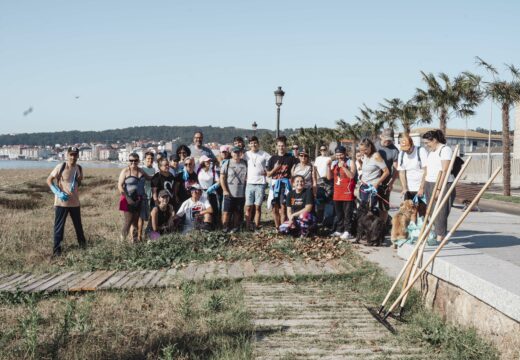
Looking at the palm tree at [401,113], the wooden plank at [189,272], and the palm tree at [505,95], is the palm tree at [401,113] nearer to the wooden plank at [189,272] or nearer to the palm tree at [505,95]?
the palm tree at [505,95]

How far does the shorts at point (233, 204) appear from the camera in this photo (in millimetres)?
9414

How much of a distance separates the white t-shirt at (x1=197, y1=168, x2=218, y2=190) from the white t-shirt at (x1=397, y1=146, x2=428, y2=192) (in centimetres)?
371

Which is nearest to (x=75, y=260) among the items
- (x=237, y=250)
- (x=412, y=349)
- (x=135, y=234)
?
(x=135, y=234)

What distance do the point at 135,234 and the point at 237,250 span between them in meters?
2.18

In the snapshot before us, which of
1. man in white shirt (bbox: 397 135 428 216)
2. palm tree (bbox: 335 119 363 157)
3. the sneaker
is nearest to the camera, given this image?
man in white shirt (bbox: 397 135 428 216)

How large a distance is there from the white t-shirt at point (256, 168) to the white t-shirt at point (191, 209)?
0.95 metres

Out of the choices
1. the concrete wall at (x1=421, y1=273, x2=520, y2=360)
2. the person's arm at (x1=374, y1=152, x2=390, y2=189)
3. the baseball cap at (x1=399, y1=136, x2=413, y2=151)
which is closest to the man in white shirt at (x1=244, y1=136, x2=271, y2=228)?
the person's arm at (x1=374, y1=152, x2=390, y2=189)

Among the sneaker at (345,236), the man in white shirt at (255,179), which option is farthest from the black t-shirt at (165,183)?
the sneaker at (345,236)

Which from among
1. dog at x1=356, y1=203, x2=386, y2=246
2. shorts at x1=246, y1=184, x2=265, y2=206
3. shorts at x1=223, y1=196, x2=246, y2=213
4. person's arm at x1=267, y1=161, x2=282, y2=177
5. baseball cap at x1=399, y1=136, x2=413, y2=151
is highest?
baseball cap at x1=399, y1=136, x2=413, y2=151

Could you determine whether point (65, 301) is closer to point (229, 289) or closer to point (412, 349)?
point (229, 289)

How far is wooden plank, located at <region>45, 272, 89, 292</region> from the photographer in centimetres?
584

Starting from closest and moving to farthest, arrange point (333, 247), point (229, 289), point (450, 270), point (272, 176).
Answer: point (450, 270) < point (229, 289) < point (333, 247) < point (272, 176)

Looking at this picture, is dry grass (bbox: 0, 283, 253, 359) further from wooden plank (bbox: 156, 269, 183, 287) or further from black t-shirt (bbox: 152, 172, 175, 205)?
black t-shirt (bbox: 152, 172, 175, 205)

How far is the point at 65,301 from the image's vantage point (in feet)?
17.7
